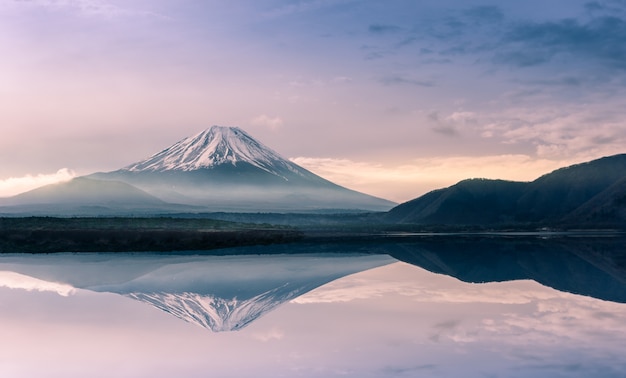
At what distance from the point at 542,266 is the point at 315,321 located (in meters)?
19.7

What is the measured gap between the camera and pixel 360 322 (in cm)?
1795

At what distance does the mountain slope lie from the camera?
15738 centimetres

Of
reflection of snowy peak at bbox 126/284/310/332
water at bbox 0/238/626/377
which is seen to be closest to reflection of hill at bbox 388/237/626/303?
water at bbox 0/238/626/377

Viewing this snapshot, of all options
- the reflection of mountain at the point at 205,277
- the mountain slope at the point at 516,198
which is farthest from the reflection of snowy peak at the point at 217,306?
the mountain slope at the point at 516,198

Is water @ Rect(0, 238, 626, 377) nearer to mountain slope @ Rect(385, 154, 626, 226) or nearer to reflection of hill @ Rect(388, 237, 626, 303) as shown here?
reflection of hill @ Rect(388, 237, 626, 303)

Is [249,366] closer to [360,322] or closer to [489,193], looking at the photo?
[360,322]

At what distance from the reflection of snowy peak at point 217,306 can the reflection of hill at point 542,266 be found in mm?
9396

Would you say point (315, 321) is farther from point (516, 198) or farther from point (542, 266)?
point (516, 198)

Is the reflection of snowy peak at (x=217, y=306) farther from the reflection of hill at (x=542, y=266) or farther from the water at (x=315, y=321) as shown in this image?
the reflection of hill at (x=542, y=266)

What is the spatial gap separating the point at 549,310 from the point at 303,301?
7.14 metres

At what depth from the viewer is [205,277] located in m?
30.6

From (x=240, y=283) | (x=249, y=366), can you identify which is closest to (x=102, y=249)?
(x=240, y=283)

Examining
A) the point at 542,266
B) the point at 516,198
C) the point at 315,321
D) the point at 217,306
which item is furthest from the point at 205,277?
the point at 516,198

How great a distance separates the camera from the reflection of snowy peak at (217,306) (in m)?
18.4
